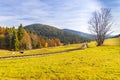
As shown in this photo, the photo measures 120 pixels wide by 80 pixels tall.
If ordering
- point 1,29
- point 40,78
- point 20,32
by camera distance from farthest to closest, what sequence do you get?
point 1,29
point 20,32
point 40,78

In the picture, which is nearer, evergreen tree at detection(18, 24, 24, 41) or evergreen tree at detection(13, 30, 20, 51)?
evergreen tree at detection(13, 30, 20, 51)

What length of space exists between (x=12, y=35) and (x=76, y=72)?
114 metres

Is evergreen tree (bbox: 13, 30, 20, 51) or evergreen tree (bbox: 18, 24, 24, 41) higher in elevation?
evergreen tree (bbox: 18, 24, 24, 41)

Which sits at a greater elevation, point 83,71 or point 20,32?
point 20,32

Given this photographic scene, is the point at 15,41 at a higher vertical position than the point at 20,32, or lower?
lower

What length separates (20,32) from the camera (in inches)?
5659

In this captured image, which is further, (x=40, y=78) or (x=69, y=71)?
(x=69, y=71)

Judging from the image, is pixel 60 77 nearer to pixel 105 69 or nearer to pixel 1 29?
pixel 105 69

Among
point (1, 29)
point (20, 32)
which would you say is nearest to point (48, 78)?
point (20, 32)

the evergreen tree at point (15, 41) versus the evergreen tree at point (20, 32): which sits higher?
the evergreen tree at point (20, 32)

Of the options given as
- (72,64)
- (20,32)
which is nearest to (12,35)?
(20,32)

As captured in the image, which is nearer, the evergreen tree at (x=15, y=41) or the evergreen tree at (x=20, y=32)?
the evergreen tree at (x=15, y=41)

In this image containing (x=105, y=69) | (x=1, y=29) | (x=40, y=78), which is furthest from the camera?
(x=1, y=29)

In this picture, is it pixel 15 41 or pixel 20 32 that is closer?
pixel 15 41
